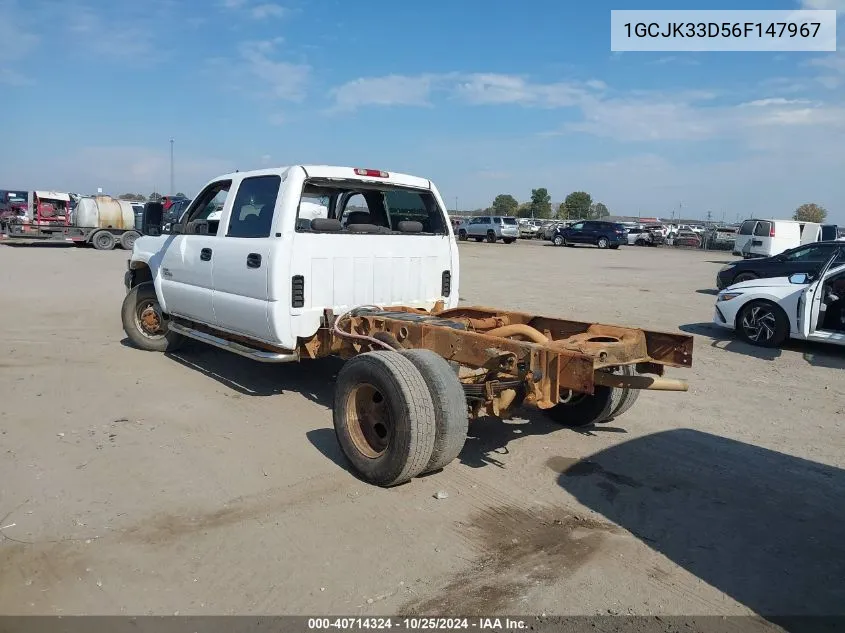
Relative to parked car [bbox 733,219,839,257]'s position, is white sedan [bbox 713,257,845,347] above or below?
below

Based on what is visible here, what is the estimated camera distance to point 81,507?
13.0ft

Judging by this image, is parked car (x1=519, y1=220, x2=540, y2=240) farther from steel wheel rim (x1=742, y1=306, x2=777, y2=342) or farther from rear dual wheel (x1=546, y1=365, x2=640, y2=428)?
rear dual wheel (x1=546, y1=365, x2=640, y2=428)

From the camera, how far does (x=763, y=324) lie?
9461mm

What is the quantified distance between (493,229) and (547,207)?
48.1 metres

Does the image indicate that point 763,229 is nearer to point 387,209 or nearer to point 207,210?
point 387,209

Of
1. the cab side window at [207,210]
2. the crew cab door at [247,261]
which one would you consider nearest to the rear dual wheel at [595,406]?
the crew cab door at [247,261]

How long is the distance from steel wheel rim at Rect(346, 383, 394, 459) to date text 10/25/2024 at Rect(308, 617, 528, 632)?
Answer: 60.1 inches

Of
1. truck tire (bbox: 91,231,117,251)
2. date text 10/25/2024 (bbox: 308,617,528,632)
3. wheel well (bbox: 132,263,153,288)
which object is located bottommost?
date text 10/25/2024 (bbox: 308,617,528,632)

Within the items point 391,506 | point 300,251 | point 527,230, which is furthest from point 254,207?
point 527,230

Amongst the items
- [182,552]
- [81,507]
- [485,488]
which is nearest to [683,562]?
[485,488]

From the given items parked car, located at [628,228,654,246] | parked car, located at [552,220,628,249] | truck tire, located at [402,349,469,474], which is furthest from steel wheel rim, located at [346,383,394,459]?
parked car, located at [628,228,654,246]

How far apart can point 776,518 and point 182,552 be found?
3.56 meters

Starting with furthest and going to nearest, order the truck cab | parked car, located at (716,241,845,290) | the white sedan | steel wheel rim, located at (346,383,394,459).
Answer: parked car, located at (716,241,845,290) → the white sedan → the truck cab → steel wheel rim, located at (346,383,394,459)

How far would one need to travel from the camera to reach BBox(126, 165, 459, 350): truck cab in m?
5.59
